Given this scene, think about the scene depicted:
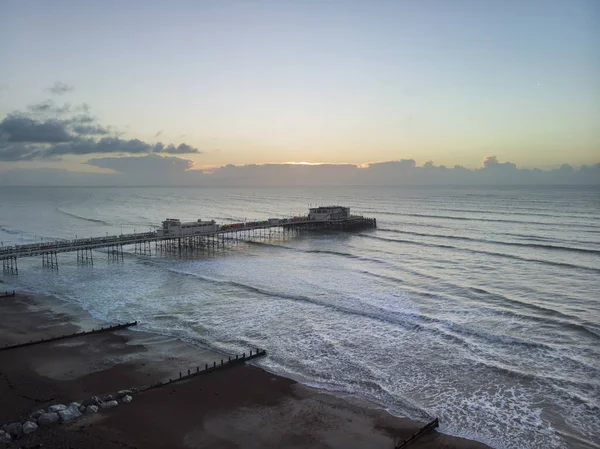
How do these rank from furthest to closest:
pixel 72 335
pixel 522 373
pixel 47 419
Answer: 1. pixel 72 335
2. pixel 522 373
3. pixel 47 419

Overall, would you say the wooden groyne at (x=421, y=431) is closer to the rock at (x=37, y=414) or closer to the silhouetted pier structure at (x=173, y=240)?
the rock at (x=37, y=414)

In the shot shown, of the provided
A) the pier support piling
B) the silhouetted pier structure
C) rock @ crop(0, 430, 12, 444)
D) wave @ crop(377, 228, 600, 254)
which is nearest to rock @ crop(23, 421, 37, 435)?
rock @ crop(0, 430, 12, 444)

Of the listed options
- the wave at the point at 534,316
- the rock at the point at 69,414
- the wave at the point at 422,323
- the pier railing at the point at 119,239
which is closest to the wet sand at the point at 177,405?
the rock at the point at 69,414

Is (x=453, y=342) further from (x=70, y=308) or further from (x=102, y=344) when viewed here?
(x=70, y=308)

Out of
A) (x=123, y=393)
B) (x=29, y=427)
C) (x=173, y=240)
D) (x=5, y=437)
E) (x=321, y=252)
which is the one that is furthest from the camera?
(x=173, y=240)

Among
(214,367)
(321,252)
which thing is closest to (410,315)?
(214,367)

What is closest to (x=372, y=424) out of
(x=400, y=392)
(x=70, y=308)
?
(x=400, y=392)

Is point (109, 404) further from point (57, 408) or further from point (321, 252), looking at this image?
point (321, 252)
